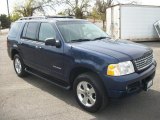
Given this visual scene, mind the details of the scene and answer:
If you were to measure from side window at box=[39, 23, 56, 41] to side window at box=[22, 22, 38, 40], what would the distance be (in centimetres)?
33

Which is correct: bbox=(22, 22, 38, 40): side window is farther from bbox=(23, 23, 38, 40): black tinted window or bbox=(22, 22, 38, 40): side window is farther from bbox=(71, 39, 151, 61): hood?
bbox=(71, 39, 151, 61): hood

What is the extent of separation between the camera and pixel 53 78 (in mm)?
5594

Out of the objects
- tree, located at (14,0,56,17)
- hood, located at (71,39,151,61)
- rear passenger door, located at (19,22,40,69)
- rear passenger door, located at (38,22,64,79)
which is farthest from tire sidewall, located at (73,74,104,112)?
tree, located at (14,0,56,17)

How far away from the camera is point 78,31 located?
5512 mm

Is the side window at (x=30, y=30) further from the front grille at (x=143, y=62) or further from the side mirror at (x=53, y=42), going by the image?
the front grille at (x=143, y=62)

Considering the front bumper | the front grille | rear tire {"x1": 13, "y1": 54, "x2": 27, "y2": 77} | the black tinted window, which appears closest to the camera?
the front bumper

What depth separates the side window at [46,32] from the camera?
5434mm

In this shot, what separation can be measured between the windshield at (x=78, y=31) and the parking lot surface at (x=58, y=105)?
137cm

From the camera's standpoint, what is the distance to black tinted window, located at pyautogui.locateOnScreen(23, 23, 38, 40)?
6.18 m

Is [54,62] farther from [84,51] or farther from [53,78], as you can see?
[84,51]

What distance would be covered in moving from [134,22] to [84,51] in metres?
13.2

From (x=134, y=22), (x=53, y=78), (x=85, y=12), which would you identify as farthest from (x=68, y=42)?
(x=85, y=12)

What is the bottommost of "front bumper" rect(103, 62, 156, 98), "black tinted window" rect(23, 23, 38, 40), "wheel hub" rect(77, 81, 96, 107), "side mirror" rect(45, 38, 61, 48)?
"wheel hub" rect(77, 81, 96, 107)

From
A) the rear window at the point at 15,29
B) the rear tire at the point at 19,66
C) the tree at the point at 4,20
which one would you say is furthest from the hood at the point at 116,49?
the tree at the point at 4,20
